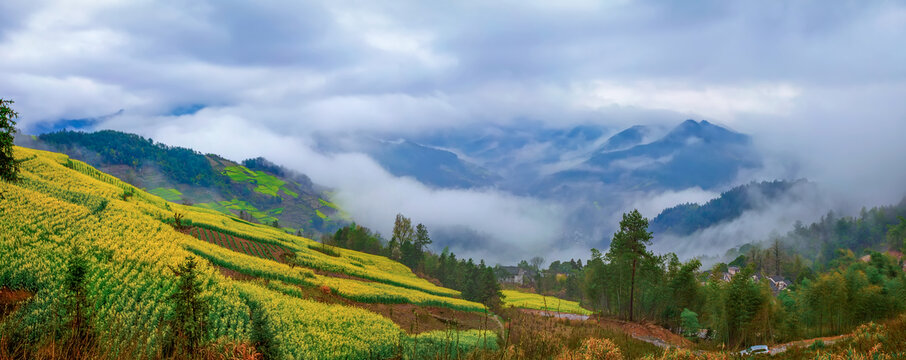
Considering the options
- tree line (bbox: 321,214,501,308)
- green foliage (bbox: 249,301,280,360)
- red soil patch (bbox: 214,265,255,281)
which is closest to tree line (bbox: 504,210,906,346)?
red soil patch (bbox: 214,265,255,281)

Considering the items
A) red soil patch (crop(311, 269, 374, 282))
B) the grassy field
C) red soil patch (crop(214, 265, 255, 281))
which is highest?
red soil patch (crop(214, 265, 255, 281))

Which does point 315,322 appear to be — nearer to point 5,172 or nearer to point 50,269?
point 50,269

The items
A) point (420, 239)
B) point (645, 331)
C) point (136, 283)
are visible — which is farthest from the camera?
point (420, 239)

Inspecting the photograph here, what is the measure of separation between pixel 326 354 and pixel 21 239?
41.0 feet

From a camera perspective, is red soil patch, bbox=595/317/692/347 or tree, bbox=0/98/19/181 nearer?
tree, bbox=0/98/19/181

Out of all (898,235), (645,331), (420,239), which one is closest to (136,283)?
(645,331)

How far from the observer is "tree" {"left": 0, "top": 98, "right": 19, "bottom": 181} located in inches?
897

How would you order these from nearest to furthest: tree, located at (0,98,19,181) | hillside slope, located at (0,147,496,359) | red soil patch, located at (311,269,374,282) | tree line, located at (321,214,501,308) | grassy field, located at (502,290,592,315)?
hillside slope, located at (0,147,496,359) → tree, located at (0,98,19,181) → red soil patch, located at (311,269,374,282) → grassy field, located at (502,290,592,315) → tree line, located at (321,214,501,308)

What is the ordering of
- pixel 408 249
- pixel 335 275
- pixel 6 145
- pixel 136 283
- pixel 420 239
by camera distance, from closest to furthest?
pixel 136 283 → pixel 6 145 → pixel 335 275 → pixel 408 249 → pixel 420 239

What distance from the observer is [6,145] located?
23078mm

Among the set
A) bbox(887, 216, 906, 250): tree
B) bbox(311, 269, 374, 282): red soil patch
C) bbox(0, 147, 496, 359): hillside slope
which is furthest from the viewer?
bbox(887, 216, 906, 250): tree

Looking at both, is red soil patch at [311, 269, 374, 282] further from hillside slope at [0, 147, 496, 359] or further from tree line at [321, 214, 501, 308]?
tree line at [321, 214, 501, 308]

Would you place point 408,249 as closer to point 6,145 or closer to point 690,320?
point 690,320

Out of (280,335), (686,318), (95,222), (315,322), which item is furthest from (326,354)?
(686,318)
